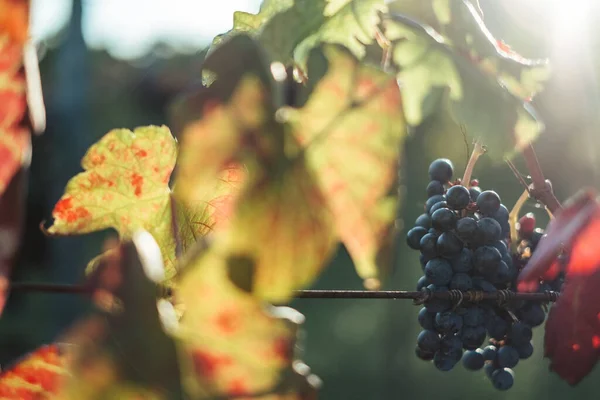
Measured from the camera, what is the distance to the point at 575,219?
0.38m

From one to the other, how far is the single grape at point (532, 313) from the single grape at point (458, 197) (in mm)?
98

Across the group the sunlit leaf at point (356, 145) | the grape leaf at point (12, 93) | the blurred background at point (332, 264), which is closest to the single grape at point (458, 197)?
the sunlit leaf at point (356, 145)

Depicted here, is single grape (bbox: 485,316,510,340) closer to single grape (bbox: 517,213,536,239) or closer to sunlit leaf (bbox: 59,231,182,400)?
single grape (bbox: 517,213,536,239)

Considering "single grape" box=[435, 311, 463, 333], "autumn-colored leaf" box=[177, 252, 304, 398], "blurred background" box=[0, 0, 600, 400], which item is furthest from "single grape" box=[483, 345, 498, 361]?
"blurred background" box=[0, 0, 600, 400]

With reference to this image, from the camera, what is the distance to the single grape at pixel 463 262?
532mm

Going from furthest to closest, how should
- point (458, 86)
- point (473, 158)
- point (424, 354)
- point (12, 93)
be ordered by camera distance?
point (424, 354)
point (473, 158)
point (458, 86)
point (12, 93)

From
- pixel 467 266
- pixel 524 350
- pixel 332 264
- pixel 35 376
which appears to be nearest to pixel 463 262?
pixel 467 266

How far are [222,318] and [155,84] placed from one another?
37.8 ft

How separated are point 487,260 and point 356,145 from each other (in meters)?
0.28

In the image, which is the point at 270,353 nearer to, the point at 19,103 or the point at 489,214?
the point at 19,103

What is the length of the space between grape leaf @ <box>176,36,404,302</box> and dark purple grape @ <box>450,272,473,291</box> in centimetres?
27

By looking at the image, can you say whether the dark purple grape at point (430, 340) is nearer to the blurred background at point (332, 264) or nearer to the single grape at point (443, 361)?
the single grape at point (443, 361)

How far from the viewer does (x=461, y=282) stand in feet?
1.74

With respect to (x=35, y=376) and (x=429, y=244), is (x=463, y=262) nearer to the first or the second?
(x=429, y=244)
